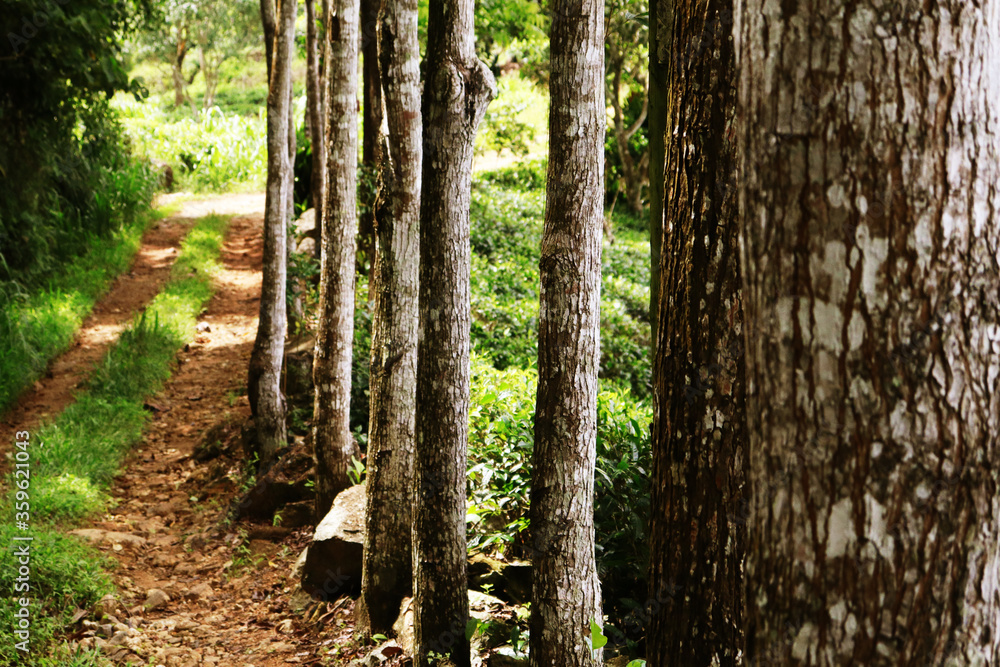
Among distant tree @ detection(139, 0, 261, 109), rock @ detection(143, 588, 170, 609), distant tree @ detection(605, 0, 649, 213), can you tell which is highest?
distant tree @ detection(139, 0, 261, 109)

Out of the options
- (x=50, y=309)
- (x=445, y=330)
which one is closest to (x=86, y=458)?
(x=50, y=309)

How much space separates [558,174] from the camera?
337 centimetres

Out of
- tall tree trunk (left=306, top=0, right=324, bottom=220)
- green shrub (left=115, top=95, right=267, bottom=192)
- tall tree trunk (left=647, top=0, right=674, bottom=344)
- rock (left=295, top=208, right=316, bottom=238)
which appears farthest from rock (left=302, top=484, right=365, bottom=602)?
green shrub (left=115, top=95, right=267, bottom=192)

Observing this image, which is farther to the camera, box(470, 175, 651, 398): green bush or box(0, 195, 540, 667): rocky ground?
box(470, 175, 651, 398): green bush

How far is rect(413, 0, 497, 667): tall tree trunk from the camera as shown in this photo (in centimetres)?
391

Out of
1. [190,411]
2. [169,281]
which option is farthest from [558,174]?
[169,281]

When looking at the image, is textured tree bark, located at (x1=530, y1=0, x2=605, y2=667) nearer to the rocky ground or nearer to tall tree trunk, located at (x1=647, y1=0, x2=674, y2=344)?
tall tree trunk, located at (x1=647, y1=0, x2=674, y2=344)

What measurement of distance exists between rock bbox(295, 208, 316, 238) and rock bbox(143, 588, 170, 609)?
270 inches

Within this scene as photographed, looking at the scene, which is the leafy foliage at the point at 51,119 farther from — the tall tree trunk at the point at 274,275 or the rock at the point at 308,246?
the tall tree trunk at the point at 274,275

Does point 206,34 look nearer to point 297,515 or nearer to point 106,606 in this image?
point 297,515

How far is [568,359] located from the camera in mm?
3391

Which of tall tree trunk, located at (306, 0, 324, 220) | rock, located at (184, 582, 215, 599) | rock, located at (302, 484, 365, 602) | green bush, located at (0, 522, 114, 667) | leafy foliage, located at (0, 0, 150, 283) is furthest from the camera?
leafy foliage, located at (0, 0, 150, 283)

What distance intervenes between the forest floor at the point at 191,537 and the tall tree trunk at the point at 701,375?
3.37m

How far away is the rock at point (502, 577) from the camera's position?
14.8 feet
